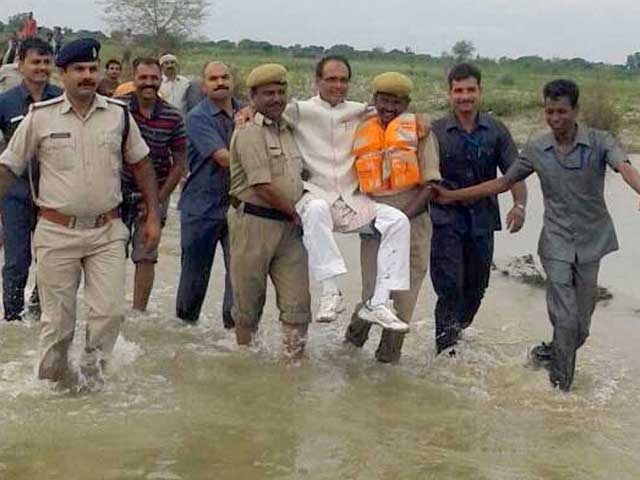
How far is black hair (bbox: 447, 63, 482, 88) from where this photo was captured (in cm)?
762

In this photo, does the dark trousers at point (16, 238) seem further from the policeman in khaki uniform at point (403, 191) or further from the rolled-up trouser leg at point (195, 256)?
the policeman in khaki uniform at point (403, 191)

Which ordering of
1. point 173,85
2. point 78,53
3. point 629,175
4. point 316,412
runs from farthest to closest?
1. point 173,85
2. point 316,412
3. point 629,175
4. point 78,53

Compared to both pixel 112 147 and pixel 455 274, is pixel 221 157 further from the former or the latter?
pixel 455 274

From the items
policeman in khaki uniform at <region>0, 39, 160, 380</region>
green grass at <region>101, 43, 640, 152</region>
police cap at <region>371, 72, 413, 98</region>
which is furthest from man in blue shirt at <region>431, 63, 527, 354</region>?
green grass at <region>101, 43, 640, 152</region>

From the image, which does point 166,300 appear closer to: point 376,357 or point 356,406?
point 376,357

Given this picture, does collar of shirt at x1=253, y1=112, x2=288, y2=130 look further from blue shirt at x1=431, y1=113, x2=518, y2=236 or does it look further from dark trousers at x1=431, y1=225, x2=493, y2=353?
dark trousers at x1=431, y1=225, x2=493, y2=353

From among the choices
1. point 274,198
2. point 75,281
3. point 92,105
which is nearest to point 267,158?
point 274,198

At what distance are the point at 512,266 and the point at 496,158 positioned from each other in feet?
16.4

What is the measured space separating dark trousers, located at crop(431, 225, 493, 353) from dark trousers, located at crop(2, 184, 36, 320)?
2736 mm

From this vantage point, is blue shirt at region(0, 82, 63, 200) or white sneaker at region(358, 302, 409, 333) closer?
white sneaker at region(358, 302, 409, 333)

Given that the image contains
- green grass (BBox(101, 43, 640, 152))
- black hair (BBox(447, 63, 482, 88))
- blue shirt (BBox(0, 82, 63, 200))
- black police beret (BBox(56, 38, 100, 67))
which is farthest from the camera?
green grass (BBox(101, 43, 640, 152))

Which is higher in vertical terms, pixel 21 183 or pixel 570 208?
pixel 570 208

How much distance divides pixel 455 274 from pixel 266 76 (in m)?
1.85

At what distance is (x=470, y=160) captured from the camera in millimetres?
7691
